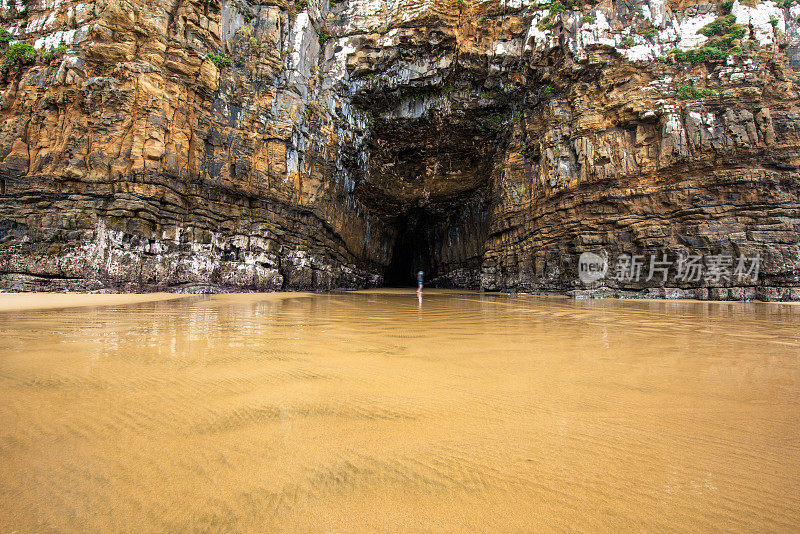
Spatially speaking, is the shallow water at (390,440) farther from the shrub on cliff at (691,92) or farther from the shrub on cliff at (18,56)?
the shrub on cliff at (18,56)

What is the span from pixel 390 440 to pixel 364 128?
52.7 feet

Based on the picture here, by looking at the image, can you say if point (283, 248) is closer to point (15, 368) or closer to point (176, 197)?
point (176, 197)

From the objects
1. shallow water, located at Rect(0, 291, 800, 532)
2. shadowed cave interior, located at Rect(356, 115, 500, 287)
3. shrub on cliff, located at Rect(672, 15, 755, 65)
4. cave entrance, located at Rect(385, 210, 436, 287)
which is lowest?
shallow water, located at Rect(0, 291, 800, 532)

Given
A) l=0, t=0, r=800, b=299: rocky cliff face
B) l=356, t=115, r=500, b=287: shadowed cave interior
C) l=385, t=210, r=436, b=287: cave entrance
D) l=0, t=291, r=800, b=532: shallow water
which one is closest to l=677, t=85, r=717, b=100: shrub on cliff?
l=0, t=0, r=800, b=299: rocky cliff face

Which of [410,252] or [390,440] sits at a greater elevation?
[410,252]

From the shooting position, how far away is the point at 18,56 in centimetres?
929

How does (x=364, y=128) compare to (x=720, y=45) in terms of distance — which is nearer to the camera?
(x=720, y=45)

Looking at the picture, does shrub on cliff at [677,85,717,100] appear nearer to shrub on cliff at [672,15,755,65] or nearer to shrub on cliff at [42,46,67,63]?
shrub on cliff at [672,15,755,65]

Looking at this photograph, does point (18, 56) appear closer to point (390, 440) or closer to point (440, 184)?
point (390, 440)

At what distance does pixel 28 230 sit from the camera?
8.42 metres

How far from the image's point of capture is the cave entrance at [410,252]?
73.7ft

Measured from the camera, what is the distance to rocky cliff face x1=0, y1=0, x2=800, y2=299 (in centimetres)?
905

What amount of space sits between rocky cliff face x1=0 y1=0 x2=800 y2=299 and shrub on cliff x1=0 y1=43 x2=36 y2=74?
0.10m

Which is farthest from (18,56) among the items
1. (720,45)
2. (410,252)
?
(720,45)
